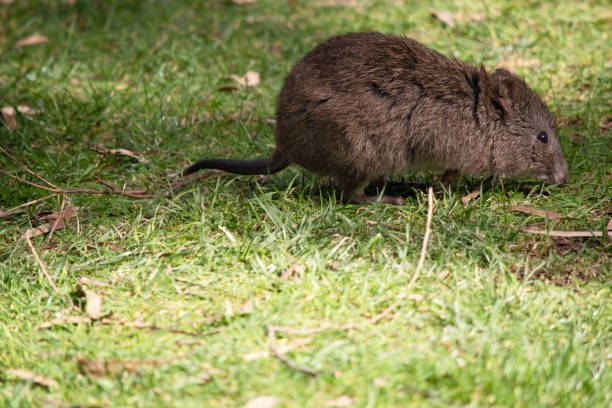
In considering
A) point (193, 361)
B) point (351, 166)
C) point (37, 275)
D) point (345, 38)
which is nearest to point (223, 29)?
point (345, 38)

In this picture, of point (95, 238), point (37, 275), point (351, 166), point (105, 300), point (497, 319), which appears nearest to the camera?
point (497, 319)

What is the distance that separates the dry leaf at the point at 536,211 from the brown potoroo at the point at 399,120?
0.41 m

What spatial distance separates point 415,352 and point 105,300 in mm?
1541

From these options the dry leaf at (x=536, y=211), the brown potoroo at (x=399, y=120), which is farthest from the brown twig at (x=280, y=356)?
the dry leaf at (x=536, y=211)

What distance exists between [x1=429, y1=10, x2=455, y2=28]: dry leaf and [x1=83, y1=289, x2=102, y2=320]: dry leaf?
5.04m

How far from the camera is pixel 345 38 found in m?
4.46

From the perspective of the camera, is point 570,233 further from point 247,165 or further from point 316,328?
point 247,165

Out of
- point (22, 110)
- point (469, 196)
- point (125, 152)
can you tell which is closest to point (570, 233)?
point (469, 196)

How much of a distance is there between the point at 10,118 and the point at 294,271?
339 centimetres

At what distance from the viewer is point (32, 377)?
9.34 feet

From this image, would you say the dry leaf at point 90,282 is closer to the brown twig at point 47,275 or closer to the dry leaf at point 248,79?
the brown twig at point 47,275

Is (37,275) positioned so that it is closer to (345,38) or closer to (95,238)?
(95,238)

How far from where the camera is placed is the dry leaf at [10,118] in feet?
18.4

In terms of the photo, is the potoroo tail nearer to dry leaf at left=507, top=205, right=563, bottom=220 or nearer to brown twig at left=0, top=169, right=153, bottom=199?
brown twig at left=0, top=169, right=153, bottom=199
